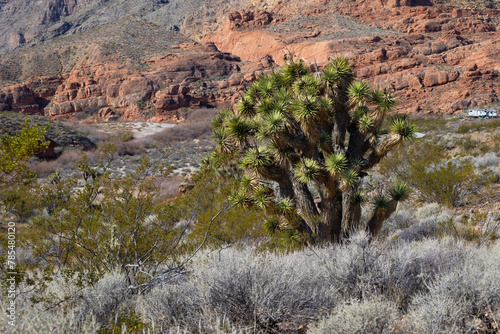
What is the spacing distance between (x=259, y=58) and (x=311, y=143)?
73721 mm

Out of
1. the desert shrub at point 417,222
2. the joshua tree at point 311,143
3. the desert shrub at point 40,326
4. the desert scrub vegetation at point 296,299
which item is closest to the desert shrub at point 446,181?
the desert shrub at point 417,222

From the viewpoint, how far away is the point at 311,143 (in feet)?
21.2

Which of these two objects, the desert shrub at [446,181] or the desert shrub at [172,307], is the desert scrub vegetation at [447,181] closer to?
the desert shrub at [446,181]

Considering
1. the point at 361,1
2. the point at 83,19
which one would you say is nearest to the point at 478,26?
the point at 361,1

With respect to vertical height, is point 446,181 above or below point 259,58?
below

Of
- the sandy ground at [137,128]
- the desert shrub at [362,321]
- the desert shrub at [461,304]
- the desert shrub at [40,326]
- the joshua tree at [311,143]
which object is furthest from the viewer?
the sandy ground at [137,128]

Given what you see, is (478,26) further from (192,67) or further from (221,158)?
(221,158)

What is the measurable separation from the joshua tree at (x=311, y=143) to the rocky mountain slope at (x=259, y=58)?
43909 mm

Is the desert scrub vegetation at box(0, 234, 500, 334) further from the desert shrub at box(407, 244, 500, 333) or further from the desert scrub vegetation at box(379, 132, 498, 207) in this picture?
the desert scrub vegetation at box(379, 132, 498, 207)

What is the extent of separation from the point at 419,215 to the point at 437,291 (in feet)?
21.5

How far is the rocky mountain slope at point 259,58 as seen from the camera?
53.8m

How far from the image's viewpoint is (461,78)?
50.9 metres

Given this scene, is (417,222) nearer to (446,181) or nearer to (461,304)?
(446,181)

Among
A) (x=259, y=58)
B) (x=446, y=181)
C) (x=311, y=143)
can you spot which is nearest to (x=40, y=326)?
(x=311, y=143)
